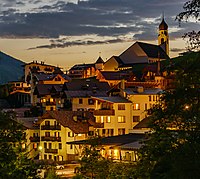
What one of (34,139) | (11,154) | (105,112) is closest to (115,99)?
(105,112)

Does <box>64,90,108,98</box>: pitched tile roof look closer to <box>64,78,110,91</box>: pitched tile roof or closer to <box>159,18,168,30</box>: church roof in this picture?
<box>64,78,110,91</box>: pitched tile roof

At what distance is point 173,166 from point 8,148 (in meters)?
7.99

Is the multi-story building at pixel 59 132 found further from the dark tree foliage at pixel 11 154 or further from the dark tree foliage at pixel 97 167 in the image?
the dark tree foliage at pixel 11 154

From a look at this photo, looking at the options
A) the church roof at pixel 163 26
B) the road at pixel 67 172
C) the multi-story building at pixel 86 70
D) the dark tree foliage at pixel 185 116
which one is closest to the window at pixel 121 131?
the road at pixel 67 172

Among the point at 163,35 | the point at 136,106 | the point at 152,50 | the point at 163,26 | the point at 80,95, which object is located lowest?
the point at 136,106

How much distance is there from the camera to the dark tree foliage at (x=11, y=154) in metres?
16.5

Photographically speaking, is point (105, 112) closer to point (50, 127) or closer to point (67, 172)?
point (50, 127)

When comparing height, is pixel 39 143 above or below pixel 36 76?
below

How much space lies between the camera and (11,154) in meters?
17.2

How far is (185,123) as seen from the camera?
1234 centimetres

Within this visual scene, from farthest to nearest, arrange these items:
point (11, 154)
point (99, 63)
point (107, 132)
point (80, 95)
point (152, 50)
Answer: point (99, 63) → point (152, 50) → point (80, 95) → point (107, 132) → point (11, 154)

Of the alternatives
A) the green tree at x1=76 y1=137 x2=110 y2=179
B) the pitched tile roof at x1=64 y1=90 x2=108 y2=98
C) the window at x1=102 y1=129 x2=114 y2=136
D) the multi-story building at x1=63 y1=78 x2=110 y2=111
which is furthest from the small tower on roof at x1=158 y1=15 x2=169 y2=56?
the green tree at x1=76 y1=137 x2=110 y2=179

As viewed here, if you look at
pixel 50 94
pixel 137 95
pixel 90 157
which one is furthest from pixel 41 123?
pixel 90 157

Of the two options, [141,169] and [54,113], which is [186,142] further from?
[54,113]
